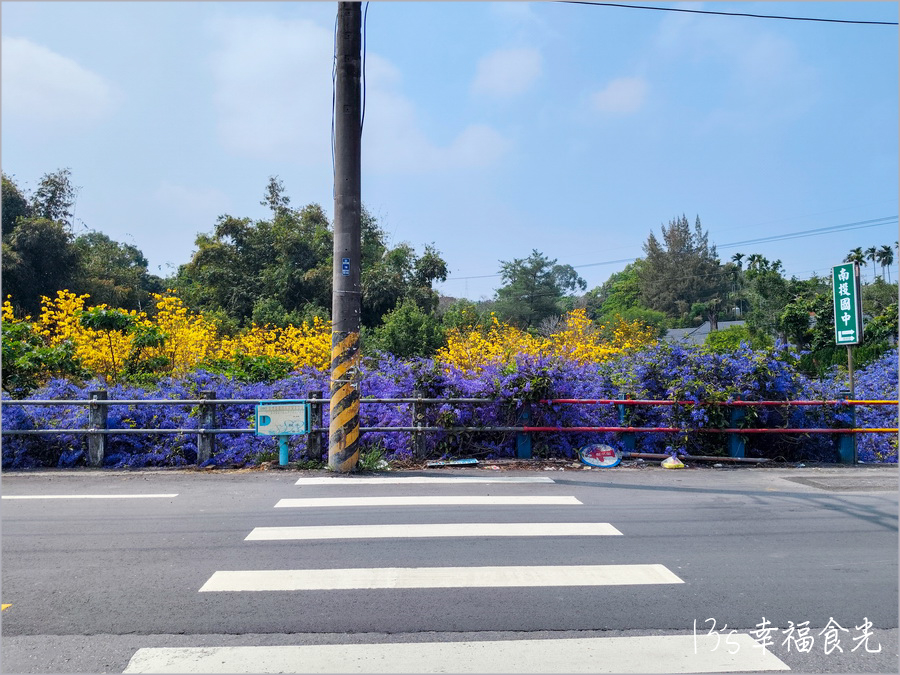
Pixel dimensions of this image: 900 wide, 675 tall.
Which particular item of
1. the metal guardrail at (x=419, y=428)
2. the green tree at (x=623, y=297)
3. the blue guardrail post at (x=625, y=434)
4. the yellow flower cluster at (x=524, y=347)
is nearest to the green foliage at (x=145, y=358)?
the metal guardrail at (x=419, y=428)

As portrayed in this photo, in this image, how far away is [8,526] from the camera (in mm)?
6562

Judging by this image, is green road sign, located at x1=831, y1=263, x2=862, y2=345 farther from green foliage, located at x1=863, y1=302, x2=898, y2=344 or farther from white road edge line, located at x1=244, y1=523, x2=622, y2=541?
green foliage, located at x1=863, y1=302, x2=898, y2=344

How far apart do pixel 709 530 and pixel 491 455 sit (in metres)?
4.69

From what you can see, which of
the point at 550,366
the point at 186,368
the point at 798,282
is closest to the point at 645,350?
the point at 550,366

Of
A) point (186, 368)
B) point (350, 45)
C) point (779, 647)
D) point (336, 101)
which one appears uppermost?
point (350, 45)

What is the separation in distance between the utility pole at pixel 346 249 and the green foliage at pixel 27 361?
19.4 ft

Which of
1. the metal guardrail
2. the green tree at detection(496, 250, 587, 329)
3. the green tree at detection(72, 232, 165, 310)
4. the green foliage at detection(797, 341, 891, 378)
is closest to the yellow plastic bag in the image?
the metal guardrail

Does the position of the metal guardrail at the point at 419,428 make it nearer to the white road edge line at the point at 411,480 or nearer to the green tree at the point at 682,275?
the white road edge line at the point at 411,480

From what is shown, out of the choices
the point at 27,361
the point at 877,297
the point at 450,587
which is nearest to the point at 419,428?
the point at 450,587

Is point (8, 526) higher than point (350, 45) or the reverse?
the reverse

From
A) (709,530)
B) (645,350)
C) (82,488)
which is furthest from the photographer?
(645,350)

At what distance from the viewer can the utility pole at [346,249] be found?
9.40 meters

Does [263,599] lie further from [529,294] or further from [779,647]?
[529,294]

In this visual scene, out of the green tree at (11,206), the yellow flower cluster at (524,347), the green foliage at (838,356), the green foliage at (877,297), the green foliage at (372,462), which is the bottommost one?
the green foliage at (372,462)
